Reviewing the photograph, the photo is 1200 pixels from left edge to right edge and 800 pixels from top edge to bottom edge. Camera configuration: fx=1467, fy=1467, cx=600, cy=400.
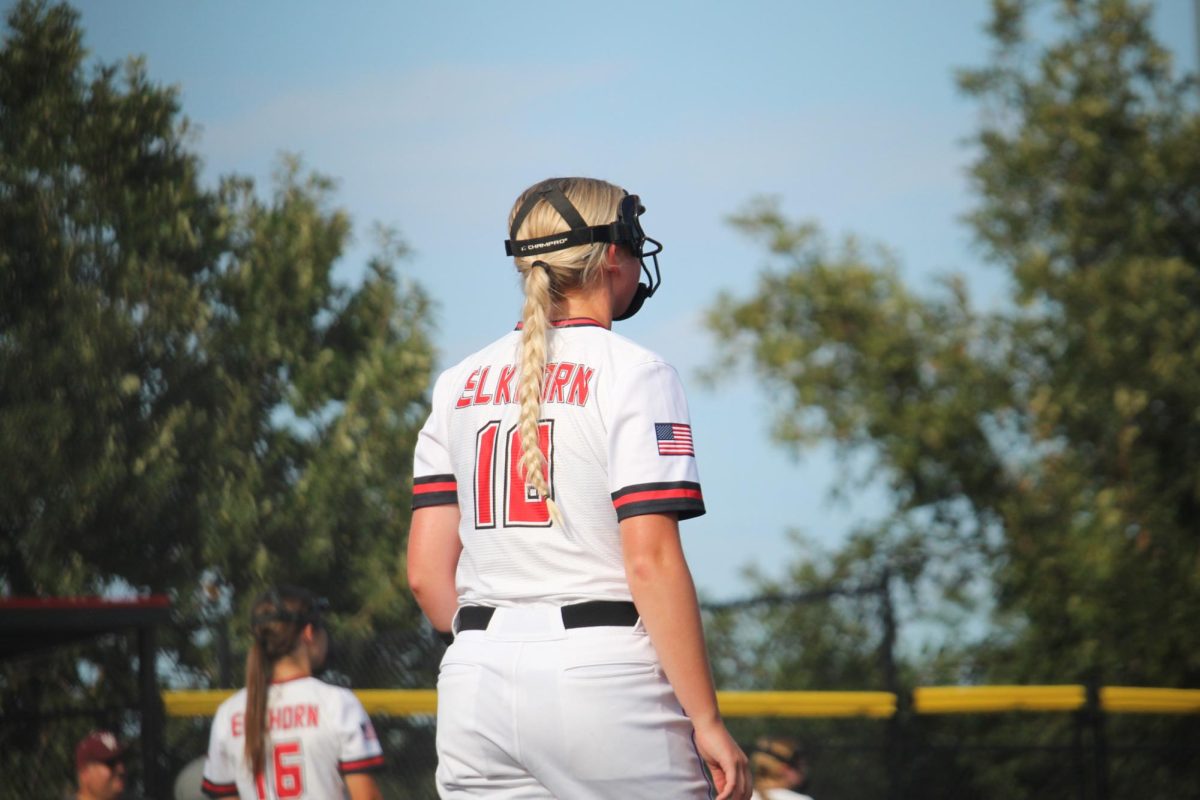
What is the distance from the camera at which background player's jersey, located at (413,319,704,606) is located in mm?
2490

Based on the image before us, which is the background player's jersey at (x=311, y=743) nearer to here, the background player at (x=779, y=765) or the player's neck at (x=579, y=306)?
the background player at (x=779, y=765)

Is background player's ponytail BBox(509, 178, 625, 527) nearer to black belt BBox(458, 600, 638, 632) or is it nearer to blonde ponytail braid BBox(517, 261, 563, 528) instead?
blonde ponytail braid BBox(517, 261, 563, 528)

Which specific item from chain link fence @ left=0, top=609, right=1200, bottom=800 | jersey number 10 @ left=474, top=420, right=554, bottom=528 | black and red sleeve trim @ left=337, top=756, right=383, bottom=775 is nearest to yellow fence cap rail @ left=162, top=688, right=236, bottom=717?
chain link fence @ left=0, top=609, right=1200, bottom=800

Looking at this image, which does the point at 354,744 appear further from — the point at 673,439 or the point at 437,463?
the point at 673,439

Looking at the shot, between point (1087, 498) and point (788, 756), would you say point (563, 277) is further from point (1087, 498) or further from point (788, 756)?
point (1087, 498)

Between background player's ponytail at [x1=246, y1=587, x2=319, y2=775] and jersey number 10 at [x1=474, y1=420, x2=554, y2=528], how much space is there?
8.44ft

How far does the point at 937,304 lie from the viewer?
1977 cm

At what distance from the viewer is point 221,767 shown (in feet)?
17.0

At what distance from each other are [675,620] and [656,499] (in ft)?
0.66

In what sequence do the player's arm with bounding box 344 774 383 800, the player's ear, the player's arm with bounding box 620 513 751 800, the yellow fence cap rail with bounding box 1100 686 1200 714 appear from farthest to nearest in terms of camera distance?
the yellow fence cap rail with bounding box 1100 686 1200 714 < the player's arm with bounding box 344 774 383 800 < the player's ear < the player's arm with bounding box 620 513 751 800

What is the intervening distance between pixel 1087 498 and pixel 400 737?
12.4m

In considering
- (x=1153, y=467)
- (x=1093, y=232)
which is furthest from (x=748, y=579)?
(x=1093, y=232)

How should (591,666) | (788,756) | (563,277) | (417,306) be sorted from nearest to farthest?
(591,666) < (563,277) < (788,756) < (417,306)

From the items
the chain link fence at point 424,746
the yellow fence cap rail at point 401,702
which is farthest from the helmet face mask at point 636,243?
the yellow fence cap rail at point 401,702
